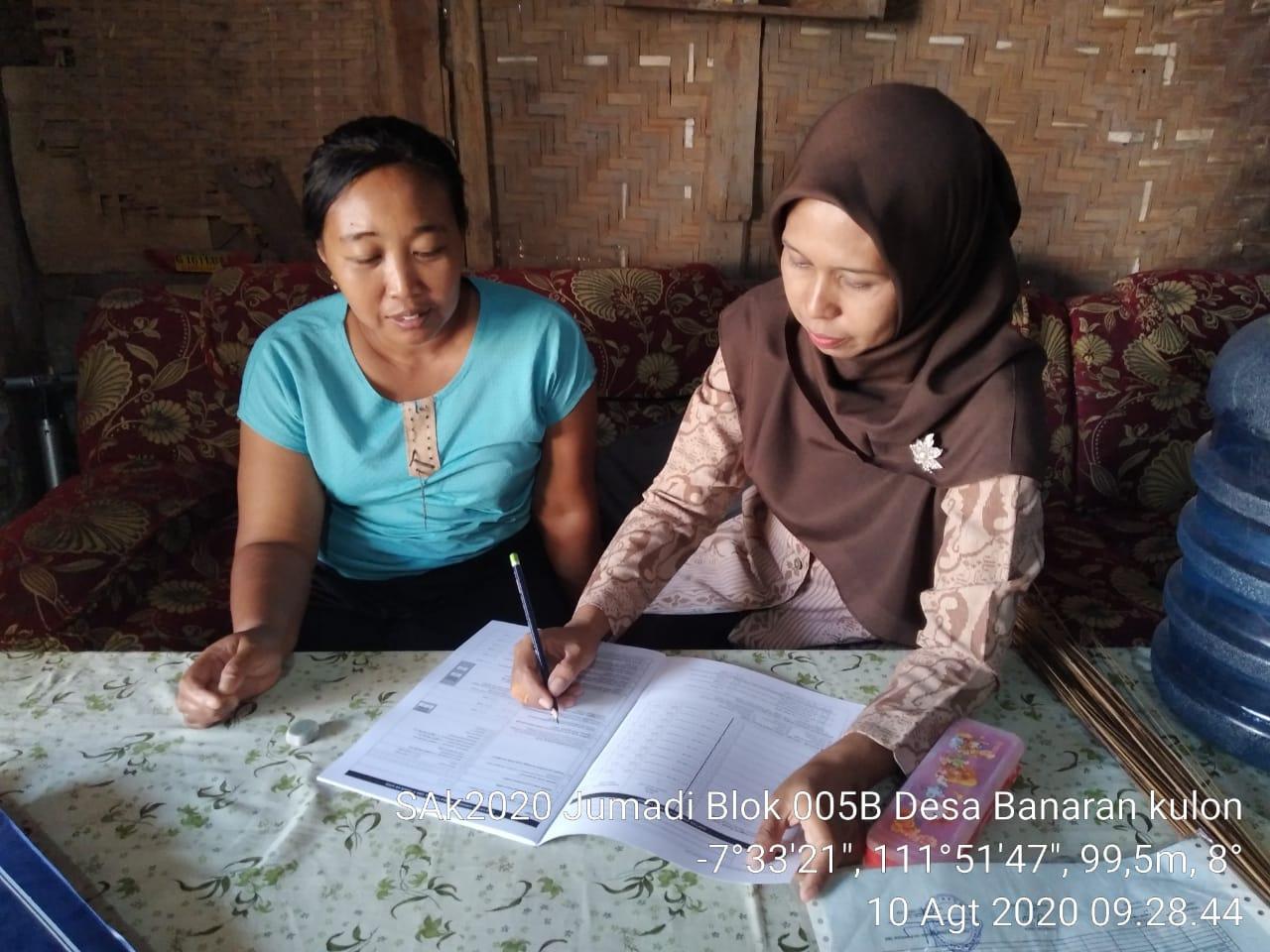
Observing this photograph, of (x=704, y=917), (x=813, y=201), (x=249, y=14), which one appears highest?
(x=249, y=14)

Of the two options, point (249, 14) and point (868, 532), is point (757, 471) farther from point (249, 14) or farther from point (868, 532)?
point (249, 14)

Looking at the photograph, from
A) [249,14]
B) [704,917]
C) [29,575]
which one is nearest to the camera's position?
[704,917]

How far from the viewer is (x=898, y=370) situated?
42.6 inches

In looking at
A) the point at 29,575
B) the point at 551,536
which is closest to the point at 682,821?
the point at 551,536

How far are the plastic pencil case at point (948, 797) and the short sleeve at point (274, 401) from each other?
91 cm

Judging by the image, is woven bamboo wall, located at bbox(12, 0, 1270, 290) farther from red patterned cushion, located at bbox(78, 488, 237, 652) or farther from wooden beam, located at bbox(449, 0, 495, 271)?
red patterned cushion, located at bbox(78, 488, 237, 652)

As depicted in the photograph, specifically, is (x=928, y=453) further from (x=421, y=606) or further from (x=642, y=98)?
(x=642, y=98)

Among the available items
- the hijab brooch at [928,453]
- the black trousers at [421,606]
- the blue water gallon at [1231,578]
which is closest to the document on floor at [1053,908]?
the blue water gallon at [1231,578]

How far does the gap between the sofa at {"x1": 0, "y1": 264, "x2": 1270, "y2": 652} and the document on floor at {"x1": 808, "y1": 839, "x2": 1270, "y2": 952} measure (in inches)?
37.8

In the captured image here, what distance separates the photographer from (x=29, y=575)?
54.6 inches

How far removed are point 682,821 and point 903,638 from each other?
0.52m

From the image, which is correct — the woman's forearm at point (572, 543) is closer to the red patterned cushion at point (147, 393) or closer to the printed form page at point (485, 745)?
the printed form page at point (485, 745)

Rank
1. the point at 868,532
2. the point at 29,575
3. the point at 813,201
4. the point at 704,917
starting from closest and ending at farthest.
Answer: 1. the point at 704,917
2. the point at 813,201
3. the point at 868,532
4. the point at 29,575

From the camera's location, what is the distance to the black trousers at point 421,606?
54.5 inches
